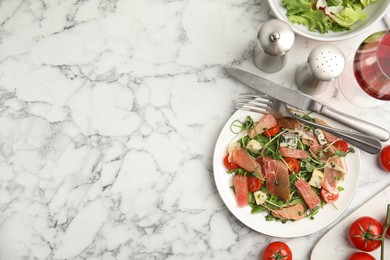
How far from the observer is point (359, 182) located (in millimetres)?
1263

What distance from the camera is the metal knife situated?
3.84 feet

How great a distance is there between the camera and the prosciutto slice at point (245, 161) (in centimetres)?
119

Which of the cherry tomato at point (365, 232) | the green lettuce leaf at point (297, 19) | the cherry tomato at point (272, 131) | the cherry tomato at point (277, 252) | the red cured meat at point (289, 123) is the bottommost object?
the cherry tomato at point (277, 252)

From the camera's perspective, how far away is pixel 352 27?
1.22m

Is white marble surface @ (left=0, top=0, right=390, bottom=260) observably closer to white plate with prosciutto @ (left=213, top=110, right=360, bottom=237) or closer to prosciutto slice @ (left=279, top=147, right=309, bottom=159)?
white plate with prosciutto @ (left=213, top=110, right=360, bottom=237)

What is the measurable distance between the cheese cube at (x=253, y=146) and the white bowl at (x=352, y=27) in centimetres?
28

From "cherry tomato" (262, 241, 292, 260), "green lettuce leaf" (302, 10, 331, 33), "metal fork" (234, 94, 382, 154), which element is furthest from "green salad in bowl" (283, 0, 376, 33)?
"cherry tomato" (262, 241, 292, 260)

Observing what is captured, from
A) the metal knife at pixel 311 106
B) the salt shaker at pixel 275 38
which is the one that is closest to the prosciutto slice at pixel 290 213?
the metal knife at pixel 311 106

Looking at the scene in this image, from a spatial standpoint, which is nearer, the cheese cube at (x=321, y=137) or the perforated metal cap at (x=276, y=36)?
the perforated metal cap at (x=276, y=36)

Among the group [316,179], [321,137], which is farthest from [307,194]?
[321,137]

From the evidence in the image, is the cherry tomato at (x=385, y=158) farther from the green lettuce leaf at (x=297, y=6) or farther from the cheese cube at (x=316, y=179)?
the green lettuce leaf at (x=297, y=6)

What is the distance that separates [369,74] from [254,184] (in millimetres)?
372

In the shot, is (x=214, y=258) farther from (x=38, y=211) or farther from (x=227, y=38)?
(x=227, y=38)

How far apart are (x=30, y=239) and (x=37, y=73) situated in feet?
1.40
